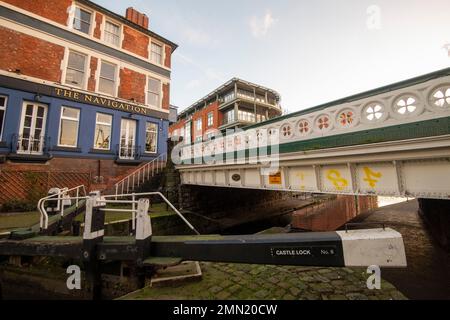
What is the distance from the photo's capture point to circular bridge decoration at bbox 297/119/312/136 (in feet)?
21.9

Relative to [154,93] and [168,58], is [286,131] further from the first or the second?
[168,58]

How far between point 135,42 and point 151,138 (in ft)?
26.4

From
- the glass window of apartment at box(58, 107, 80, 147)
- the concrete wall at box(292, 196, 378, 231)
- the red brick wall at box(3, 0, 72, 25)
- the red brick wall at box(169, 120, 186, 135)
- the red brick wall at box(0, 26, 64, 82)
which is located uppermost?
the red brick wall at box(169, 120, 186, 135)

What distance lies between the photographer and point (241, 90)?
36094 millimetres

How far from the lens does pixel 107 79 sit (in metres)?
15.3

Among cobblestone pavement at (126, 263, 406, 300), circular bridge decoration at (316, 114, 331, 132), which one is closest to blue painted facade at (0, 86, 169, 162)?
cobblestone pavement at (126, 263, 406, 300)

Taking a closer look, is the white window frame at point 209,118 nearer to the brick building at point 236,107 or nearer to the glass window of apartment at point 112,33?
the brick building at point 236,107

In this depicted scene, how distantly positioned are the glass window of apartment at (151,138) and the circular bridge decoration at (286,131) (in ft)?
41.9

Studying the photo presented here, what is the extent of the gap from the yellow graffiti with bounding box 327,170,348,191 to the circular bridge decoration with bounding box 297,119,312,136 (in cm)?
146

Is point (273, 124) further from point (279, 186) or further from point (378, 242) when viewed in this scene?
point (378, 242)

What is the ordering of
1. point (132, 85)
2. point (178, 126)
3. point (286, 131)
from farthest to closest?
1. point (178, 126)
2. point (132, 85)
3. point (286, 131)

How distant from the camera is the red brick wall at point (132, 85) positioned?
15.9m

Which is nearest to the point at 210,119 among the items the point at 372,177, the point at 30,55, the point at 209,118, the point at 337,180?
the point at 209,118

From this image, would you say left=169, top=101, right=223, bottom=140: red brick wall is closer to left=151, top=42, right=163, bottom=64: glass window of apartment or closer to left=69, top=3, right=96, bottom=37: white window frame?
left=151, top=42, right=163, bottom=64: glass window of apartment
